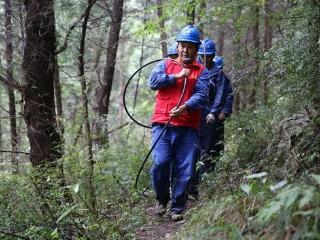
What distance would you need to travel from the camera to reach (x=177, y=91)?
600 cm

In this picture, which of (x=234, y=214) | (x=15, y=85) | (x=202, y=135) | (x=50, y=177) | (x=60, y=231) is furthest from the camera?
(x=202, y=135)

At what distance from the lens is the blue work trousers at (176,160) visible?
5.94 metres

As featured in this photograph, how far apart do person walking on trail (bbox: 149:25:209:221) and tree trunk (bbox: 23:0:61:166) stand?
5.37ft

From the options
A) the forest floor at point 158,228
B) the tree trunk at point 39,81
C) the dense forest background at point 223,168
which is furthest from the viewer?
the tree trunk at point 39,81

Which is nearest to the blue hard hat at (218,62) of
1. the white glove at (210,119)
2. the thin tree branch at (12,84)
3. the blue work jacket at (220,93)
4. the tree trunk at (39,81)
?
the blue work jacket at (220,93)

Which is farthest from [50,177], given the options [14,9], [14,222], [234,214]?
[14,9]

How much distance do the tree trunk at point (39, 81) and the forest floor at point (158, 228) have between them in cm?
168

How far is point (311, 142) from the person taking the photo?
4.51 m

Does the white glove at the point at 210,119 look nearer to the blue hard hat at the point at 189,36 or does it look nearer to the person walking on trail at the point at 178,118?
the person walking on trail at the point at 178,118

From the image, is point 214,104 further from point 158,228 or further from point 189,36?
point 158,228

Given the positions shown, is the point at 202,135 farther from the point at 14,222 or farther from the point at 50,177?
the point at 14,222

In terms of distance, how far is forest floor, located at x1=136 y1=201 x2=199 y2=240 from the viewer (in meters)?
5.58

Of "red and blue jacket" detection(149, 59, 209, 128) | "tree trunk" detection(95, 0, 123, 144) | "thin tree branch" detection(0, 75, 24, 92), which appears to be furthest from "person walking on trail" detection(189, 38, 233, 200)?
"thin tree branch" detection(0, 75, 24, 92)

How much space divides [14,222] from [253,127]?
3.03 meters
